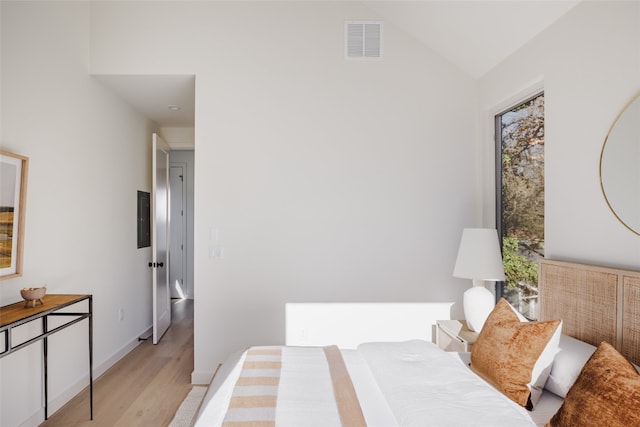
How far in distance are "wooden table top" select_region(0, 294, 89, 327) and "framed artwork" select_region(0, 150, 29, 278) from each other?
0.19 meters

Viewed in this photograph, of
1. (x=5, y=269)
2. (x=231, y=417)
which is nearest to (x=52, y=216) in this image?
(x=5, y=269)

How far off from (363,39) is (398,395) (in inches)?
108

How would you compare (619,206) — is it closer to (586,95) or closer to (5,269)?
(586,95)

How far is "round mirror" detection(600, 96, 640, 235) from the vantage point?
1.65 metres

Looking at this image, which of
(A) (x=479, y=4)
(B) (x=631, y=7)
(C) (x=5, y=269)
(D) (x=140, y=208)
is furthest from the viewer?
(D) (x=140, y=208)

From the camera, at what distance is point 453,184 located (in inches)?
124

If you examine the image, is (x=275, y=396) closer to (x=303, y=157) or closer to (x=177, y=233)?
(x=303, y=157)

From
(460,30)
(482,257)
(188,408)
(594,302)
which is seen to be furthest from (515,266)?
(188,408)

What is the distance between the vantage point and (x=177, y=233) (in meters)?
6.10

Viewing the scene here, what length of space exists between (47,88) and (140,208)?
1.76m

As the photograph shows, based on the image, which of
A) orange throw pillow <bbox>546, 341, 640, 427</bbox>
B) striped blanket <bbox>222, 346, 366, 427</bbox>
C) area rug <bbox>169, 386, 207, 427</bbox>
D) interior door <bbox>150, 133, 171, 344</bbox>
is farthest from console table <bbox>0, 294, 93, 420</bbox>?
orange throw pillow <bbox>546, 341, 640, 427</bbox>

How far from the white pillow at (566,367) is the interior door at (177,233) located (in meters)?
5.55

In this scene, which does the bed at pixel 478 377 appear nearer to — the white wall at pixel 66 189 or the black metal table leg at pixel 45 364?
the black metal table leg at pixel 45 364

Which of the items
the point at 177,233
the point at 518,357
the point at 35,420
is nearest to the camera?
the point at 518,357
